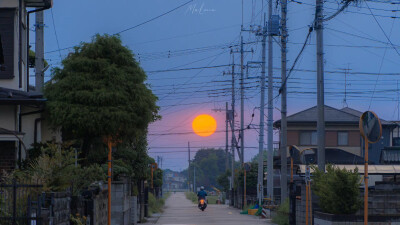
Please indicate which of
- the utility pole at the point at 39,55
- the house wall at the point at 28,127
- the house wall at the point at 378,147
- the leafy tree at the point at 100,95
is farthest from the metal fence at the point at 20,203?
the house wall at the point at 378,147

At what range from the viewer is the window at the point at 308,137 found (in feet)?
186

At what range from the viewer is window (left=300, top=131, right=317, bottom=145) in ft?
186

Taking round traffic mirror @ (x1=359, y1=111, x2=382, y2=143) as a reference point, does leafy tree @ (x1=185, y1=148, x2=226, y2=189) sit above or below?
below

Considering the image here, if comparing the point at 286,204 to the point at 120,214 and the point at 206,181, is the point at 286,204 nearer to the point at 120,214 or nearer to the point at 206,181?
the point at 120,214

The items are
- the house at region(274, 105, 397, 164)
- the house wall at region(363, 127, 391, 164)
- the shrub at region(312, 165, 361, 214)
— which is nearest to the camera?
the shrub at region(312, 165, 361, 214)

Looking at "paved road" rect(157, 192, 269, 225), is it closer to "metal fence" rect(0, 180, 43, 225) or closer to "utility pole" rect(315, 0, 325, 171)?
"utility pole" rect(315, 0, 325, 171)

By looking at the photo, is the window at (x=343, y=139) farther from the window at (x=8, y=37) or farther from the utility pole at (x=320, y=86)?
the window at (x=8, y=37)

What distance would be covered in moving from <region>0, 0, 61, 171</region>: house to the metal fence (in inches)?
223

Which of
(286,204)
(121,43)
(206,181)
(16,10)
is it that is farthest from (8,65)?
(206,181)

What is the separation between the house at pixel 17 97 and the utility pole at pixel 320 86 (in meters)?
9.60

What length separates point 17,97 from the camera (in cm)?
1848

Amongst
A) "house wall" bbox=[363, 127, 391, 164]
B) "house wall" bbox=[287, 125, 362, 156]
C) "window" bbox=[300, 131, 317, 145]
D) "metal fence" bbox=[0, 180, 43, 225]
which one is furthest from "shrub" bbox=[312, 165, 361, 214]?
"window" bbox=[300, 131, 317, 145]

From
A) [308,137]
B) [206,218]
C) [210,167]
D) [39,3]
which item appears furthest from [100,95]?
[210,167]

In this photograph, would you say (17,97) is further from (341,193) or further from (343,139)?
(343,139)
